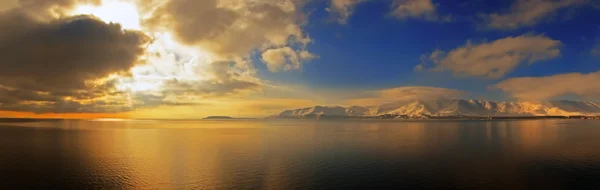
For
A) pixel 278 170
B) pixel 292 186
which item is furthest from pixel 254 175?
pixel 292 186

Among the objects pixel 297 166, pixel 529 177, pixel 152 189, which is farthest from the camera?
pixel 297 166

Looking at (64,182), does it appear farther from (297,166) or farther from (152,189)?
(297,166)

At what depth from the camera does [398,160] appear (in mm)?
90125

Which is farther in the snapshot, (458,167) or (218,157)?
(218,157)

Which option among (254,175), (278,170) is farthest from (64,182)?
(278,170)

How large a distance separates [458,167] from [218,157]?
6469 centimetres

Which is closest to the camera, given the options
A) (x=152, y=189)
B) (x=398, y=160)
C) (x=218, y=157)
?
(x=152, y=189)

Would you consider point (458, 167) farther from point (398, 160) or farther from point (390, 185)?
point (390, 185)

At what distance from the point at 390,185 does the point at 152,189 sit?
4399cm

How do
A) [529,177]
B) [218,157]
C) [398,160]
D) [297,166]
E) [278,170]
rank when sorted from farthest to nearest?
1. [218,157]
2. [398,160]
3. [297,166]
4. [278,170]
5. [529,177]

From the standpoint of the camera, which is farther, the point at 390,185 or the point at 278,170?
the point at 278,170

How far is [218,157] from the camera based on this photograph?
9931cm

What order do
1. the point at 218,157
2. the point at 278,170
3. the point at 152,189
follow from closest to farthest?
the point at 152,189
the point at 278,170
the point at 218,157

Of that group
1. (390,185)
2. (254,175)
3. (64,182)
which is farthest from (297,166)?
(64,182)
